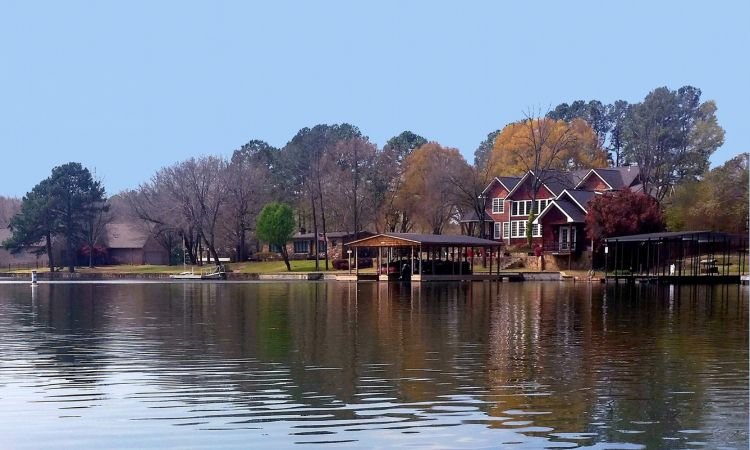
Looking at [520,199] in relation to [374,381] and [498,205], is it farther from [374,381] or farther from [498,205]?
[374,381]

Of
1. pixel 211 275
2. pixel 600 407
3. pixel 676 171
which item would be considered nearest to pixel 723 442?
pixel 600 407

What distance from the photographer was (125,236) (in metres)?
108

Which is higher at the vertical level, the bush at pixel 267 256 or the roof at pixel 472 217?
the roof at pixel 472 217

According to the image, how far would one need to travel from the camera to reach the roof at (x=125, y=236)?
106 m

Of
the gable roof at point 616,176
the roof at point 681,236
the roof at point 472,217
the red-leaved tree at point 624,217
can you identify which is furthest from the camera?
the roof at point 472,217

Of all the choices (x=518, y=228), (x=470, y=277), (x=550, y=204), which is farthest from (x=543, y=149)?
(x=470, y=277)

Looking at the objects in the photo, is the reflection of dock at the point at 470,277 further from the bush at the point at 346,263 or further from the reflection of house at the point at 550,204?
the bush at the point at 346,263

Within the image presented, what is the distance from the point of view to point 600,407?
45.9ft

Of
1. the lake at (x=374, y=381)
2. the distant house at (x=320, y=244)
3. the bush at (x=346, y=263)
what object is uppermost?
the distant house at (x=320, y=244)

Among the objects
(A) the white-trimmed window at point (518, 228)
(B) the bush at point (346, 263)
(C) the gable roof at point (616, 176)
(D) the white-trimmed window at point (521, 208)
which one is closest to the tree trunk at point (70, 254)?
(B) the bush at point (346, 263)

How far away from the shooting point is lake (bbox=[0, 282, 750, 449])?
12.2m

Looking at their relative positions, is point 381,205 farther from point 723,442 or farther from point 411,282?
point 723,442

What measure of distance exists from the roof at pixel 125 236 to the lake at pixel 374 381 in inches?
2957

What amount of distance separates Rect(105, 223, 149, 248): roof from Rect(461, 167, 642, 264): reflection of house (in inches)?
1422
